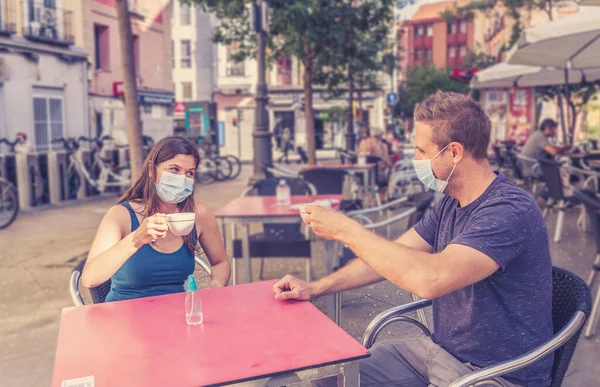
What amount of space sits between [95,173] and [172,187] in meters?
12.0

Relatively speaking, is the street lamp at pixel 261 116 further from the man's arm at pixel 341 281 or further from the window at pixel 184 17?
the window at pixel 184 17

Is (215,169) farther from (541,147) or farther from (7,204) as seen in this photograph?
(541,147)

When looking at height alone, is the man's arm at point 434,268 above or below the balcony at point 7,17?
below

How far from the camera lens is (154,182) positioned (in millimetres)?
2916

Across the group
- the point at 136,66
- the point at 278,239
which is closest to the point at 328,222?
the point at 278,239

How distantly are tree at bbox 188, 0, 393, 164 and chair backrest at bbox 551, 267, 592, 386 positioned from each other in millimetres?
9856

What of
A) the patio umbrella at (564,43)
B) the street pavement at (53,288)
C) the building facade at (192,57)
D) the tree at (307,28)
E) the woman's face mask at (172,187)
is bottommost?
the street pavement at (53,288)

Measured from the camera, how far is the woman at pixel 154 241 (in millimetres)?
2670

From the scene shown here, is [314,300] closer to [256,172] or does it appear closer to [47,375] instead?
[47,375]

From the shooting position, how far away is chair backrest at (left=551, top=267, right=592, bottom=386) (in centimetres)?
210

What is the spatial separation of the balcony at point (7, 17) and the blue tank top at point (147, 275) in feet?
48.9

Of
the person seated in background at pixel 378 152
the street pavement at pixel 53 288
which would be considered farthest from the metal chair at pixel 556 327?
the person seated in background at pixel 378 152

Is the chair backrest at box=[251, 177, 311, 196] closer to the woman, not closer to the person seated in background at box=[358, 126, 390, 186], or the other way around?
the woman

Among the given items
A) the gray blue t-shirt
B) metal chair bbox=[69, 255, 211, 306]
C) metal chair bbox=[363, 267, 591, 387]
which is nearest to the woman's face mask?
metal chair bbox=[69, 255, 211, 306]
